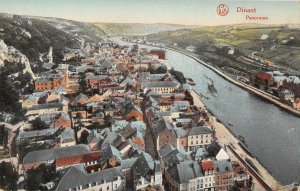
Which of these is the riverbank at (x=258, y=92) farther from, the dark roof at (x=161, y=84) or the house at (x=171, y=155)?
the house at (x=171, y=155)

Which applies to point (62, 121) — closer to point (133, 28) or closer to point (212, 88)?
point (133, 28)

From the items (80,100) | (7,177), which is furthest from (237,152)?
(7,177)

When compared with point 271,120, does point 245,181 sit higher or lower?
lower

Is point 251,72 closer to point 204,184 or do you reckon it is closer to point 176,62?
point 176,62

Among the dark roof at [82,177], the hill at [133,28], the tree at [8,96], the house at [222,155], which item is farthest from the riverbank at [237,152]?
the tree at [8,96]

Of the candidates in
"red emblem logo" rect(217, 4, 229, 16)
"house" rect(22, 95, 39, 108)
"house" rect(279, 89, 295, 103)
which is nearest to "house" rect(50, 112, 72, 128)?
"house" rect(22, 95, 39, 108)

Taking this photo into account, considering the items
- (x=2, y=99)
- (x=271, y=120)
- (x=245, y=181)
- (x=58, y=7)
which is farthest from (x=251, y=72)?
(x=2, y=99)

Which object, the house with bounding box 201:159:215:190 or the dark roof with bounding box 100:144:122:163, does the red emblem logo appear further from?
the dark roof with bounding box 100:144:122:163
